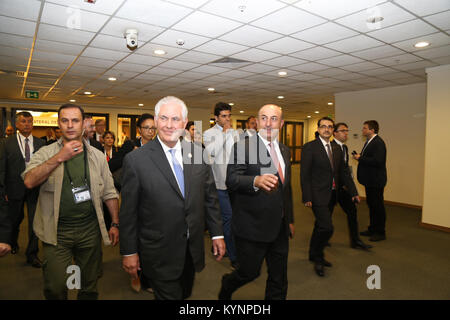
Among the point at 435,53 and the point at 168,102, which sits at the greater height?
the point at 435,53

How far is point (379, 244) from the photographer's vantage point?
4359 mm

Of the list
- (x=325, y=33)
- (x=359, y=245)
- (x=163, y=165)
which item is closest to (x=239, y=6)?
(x=325, y=33)

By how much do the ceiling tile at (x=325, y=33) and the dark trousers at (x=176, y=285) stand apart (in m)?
3.33

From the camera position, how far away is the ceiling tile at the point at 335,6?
114 inches

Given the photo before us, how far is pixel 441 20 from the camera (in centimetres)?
332

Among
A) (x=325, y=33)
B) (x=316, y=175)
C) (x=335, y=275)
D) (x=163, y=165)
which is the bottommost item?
(x=335, y=275)

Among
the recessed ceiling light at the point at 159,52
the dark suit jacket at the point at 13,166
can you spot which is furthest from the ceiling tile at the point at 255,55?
the dark suit jacket at the point at 13,166

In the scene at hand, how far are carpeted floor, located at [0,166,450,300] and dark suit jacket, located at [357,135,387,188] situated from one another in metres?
1.00

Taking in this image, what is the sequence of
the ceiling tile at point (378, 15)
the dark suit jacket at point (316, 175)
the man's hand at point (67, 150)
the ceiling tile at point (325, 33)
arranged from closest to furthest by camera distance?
1. the man's hand at point (67, 150)
2. the ceiling tile at point (378, 15)
3. the dark suit jacket at point (316, 175)
4. the ceiling tile at point (325, 33)

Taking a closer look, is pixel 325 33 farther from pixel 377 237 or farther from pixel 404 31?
pixel 377 237

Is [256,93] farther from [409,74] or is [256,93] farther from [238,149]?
[238,149]

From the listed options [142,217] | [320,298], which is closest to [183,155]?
[142,217]

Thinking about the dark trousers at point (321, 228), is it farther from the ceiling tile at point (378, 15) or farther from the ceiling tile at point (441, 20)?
the ceiling tile at point (441, 20)

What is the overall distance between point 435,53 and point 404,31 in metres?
1.49
